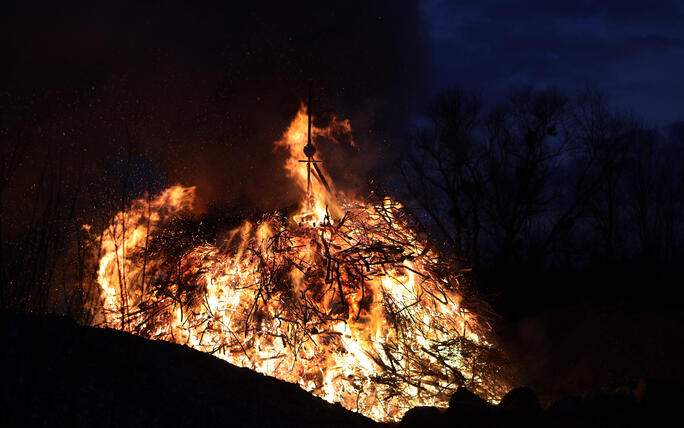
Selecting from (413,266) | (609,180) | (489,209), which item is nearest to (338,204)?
(413,266)

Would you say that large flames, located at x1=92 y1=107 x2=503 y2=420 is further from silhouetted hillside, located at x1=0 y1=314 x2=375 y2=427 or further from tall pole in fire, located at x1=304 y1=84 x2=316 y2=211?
silhouetted hillside, located at x1=0 y1=314 x2=375 y2=427

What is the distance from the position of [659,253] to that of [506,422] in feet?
60.4

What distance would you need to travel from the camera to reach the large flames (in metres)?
5.17

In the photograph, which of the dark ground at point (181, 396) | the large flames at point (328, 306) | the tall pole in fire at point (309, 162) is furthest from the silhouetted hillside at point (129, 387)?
the tall pole in fire at point (309, 162)

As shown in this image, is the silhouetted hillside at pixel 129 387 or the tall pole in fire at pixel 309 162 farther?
the tall pole in fire at pixel 309 162

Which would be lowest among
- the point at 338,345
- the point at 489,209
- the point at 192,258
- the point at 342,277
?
the point at 338,345

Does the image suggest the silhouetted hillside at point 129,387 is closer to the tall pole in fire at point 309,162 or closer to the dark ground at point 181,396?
the dark ground at point 181,396

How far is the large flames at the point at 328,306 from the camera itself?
5.17 metres

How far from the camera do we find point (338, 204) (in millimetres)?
6758

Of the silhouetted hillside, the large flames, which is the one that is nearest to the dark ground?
the silhouetted hillside

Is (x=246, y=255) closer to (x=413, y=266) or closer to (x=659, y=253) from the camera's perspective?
(x=413, y=266)

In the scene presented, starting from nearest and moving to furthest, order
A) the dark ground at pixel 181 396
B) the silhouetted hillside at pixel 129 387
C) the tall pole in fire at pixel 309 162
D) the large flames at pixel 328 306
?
the silhouetted hillside at pixel 129 387 < the dark ground at pixel 181 396 < the large flames at pixel 328 306 < the tall pole in fire at pixel 309 162

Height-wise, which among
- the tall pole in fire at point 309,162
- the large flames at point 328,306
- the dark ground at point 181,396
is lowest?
the dark ground at point 181,396

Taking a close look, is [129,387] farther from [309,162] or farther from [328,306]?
[309,162]
